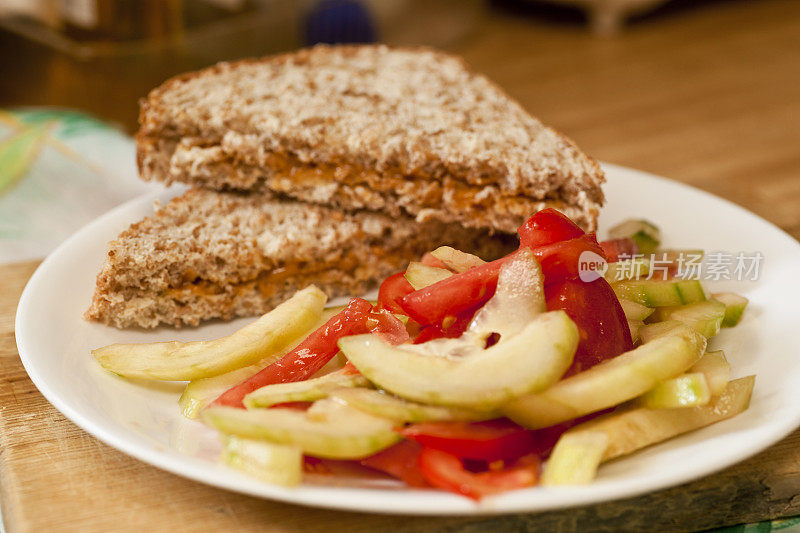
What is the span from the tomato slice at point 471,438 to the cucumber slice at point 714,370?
47cm

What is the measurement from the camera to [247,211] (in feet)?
9.09

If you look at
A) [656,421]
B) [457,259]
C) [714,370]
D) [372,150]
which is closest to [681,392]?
[656,421]

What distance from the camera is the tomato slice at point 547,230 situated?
2088mm

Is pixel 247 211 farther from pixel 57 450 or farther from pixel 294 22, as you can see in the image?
pixel 294 22

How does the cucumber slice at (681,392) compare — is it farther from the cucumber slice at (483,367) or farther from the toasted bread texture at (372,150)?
the toasted bread texture at (372,150)

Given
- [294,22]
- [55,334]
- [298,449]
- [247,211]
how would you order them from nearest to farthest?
[298,449] → [55,334] → [247,211] → [294,22]

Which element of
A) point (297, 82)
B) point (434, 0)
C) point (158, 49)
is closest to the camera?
point (297, 82)

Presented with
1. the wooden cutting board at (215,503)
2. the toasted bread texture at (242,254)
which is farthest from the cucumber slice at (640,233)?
the wooden cutting board at (215,503)

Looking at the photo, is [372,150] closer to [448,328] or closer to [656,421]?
[448,328]

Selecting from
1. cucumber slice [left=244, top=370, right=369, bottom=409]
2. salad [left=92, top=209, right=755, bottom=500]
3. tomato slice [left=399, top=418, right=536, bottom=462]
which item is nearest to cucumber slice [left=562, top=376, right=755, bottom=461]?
salad [left=92, top=209, right=755, bottom=500]

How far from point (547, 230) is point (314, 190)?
0.96 meters

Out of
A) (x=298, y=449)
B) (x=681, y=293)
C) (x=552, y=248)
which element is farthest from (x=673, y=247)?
(x=298, y=449)

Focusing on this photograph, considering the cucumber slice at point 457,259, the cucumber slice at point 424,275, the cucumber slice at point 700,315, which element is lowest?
the cucumber slice at point 700,315

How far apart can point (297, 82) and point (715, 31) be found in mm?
4963
